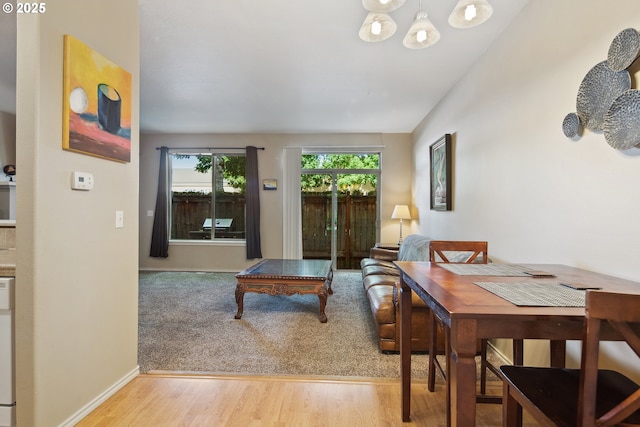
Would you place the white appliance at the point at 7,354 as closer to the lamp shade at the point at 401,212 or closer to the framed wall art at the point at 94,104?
the framed wall art at the point at 94,104

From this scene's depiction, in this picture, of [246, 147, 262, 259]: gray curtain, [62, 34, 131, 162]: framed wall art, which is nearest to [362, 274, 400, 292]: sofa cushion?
[62, 34, 131, 162]: framed wall art

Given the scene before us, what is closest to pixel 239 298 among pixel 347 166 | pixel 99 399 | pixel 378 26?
pixel 99 399

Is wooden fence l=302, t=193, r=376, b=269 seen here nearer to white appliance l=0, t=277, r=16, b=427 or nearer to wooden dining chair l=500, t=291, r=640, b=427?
white appliance l=0, t=277, r=16, b=427

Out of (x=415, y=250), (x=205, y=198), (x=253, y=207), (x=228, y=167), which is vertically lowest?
(x=415, y=250)

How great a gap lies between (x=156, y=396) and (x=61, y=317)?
73cm

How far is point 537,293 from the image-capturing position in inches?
42.2

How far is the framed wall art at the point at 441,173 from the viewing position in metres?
3.42

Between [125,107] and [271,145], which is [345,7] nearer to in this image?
[125,107]

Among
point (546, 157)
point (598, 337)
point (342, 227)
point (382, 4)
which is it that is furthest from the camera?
point (342, 227)

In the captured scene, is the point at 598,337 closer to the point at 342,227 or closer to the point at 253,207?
the point at 342,227

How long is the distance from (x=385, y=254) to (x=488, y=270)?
9.60ft

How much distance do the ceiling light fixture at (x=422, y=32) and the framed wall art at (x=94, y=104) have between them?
1.78 m

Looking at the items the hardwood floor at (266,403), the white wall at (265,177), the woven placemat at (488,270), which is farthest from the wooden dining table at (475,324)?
the white wall at (265,177)

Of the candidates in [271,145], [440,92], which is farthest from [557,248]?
[271,145]
